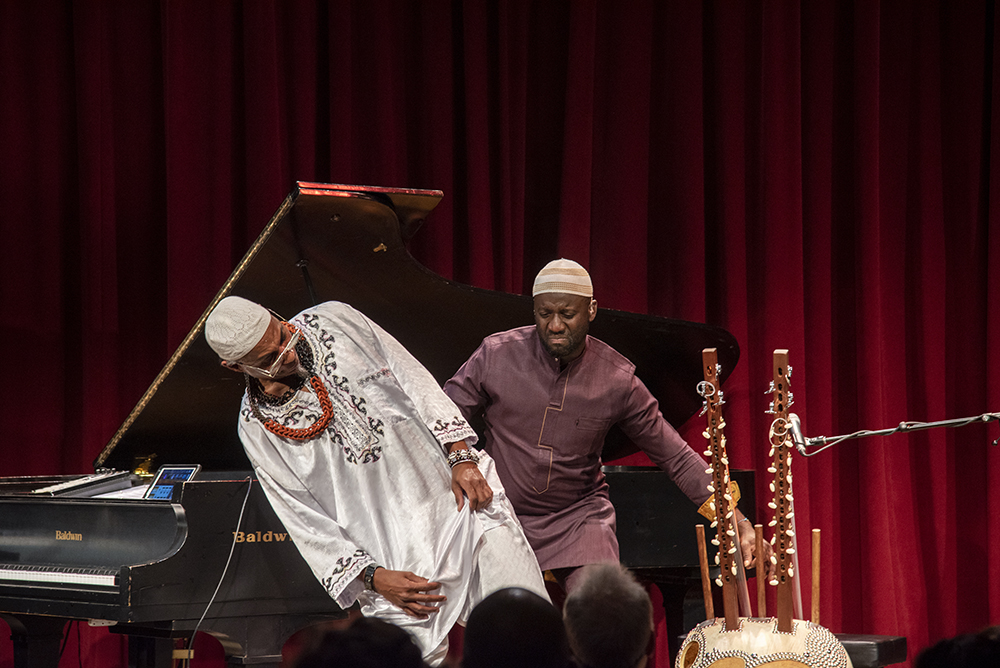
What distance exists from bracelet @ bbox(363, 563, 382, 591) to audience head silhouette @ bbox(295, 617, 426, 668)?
1.36m

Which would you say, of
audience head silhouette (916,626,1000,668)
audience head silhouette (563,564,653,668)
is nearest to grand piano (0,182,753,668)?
audience head silhouette (563,564,653,668)

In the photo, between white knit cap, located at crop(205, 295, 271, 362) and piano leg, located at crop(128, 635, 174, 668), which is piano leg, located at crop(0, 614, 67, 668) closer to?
piano leg, located at crop(128, 635, 174, 668)

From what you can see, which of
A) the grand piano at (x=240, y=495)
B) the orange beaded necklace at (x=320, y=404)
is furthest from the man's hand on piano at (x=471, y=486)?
the grand piano at (x=240, y=495)

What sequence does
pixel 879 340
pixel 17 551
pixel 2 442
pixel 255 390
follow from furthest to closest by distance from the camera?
pixel 879 340 < pixel 2 442 < pixel 17 551 < pixel 255 390

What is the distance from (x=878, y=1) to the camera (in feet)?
17.5

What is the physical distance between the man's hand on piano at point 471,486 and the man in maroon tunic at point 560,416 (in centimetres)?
60

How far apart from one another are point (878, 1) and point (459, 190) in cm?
229

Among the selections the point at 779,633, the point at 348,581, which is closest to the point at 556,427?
the point at 348,581

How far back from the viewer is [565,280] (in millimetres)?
3389

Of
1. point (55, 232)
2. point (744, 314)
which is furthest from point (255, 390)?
point (744, 314)

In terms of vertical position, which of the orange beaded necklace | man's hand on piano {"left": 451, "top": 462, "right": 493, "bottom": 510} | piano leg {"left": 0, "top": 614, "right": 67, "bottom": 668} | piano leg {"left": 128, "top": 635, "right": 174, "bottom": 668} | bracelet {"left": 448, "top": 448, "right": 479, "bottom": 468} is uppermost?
the orange beaded necklace

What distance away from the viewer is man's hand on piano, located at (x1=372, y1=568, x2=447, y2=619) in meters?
2.73

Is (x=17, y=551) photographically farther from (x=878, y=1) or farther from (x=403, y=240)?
(x=878, y=1)

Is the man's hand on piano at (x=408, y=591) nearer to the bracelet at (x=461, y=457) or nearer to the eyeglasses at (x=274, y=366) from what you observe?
the bracelet at (x=461, y=457)
